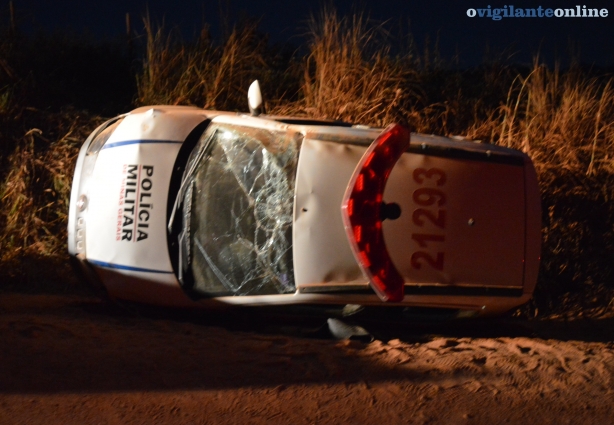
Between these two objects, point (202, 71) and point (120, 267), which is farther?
point (202, 71)

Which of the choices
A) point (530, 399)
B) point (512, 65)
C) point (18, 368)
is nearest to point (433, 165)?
point (530, 399)

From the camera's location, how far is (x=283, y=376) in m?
3.68

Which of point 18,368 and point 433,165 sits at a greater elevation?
point 433,165

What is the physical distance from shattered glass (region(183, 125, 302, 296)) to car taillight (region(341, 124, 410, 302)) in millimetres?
639

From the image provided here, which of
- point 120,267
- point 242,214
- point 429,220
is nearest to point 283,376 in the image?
point 242,214

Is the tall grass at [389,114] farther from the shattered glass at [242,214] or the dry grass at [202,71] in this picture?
the shattered glass at [242,214]

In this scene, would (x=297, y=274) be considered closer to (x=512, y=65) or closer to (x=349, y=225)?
(x=349, y=225)

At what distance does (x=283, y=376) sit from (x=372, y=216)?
1042 mm

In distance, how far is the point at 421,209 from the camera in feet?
12.2

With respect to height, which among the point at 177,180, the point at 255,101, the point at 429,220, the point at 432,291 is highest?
the point at 255,101

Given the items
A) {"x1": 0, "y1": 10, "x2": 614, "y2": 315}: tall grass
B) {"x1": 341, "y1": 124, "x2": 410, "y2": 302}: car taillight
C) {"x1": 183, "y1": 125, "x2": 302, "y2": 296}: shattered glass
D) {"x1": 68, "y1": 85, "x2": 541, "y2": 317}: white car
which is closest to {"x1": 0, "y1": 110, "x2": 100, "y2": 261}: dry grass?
{"x1": 0, "y1": 10, "x2": 614, "y2": 315}: tall grass

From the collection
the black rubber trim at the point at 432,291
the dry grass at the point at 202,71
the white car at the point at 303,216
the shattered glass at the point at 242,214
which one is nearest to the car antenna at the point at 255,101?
the white car at the point at 303,216

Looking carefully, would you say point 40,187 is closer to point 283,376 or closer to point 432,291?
point 283,376

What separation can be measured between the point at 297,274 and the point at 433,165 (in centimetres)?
100
